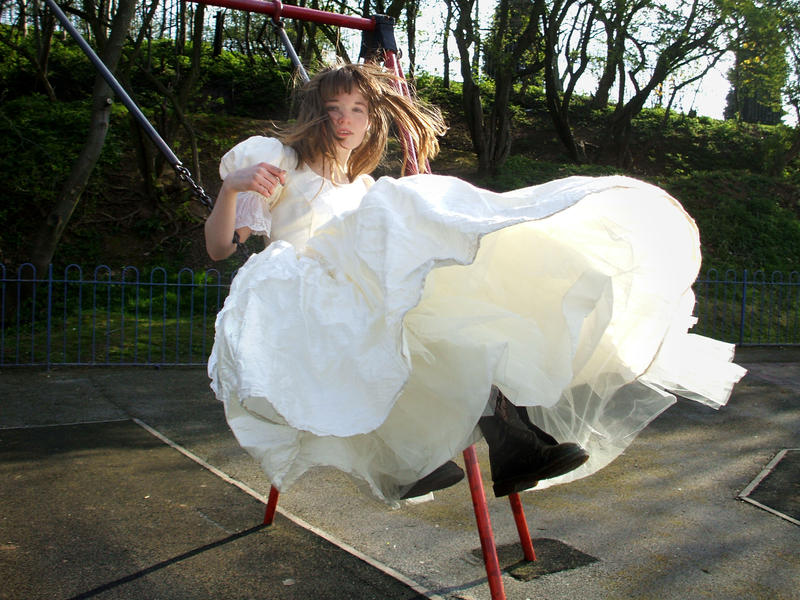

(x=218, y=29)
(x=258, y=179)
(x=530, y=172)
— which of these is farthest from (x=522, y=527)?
(x=218, y=29)

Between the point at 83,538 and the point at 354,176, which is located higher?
the point at 354,176

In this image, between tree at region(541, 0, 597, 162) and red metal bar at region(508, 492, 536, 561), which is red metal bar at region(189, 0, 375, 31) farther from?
tree at region(541, 0, 597, 162)

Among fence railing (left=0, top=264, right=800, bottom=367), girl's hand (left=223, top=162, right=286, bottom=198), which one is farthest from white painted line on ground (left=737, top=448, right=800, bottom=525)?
fence railing (left=0, top=264, right=800, bottom=367)

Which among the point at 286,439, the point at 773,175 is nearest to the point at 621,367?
the point at 286,439

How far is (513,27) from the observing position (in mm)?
12633

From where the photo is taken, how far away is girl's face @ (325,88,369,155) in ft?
8.71

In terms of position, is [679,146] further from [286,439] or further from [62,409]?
[286,439]

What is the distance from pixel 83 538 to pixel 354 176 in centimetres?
165

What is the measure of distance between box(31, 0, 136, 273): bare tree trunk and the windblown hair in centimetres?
466

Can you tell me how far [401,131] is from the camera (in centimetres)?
287

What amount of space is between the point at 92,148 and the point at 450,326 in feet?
20.3

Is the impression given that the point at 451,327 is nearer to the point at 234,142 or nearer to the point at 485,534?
the point at 485,534

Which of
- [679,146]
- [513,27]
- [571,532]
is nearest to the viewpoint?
[571,532]

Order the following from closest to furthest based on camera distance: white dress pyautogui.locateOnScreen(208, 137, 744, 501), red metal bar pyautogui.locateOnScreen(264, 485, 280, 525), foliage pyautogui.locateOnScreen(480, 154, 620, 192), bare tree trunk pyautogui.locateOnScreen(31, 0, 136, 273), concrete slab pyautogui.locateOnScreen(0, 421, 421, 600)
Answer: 1. white dress pyautogui.locateOnScreen(208, 137, 744, 501)
2. concrete slab pyautogui.locateOnScreen(0, 421, 421, 600)
3. red metal bar pyautogui.locateOnScreen(264, 485, 280, 525)
4. bare tree trunk pyautogui.locateOnScreen(31, 0, 136, 273)
5. foliage pyautogui.locateOnScreen(480, 154, 620, 192)
